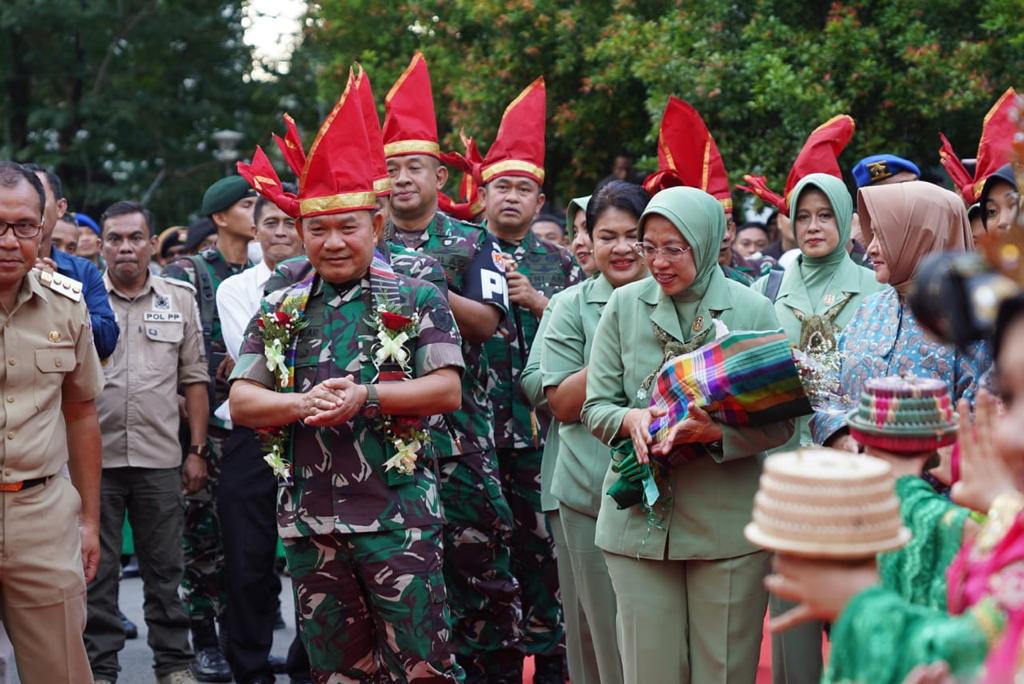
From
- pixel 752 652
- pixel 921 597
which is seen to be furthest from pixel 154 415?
pixel 921 597

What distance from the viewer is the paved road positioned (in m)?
7.64

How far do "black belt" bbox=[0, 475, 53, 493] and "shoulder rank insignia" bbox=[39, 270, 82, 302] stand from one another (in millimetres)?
692

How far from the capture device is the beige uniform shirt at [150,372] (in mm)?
7176

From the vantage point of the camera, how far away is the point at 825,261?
659 cm

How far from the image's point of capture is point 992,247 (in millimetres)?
2496

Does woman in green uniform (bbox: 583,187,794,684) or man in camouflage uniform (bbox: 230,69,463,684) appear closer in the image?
woman in green uniform (bbox: 583,187,794,684)

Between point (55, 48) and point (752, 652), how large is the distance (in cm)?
2339

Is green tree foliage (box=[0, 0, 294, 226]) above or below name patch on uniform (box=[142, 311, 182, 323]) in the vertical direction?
above

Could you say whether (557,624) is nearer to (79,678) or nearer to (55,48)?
(79,678)

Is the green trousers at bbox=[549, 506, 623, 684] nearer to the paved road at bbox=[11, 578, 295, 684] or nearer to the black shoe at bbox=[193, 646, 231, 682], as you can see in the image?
the paved road at bbox=[11, 578, 295, 684]

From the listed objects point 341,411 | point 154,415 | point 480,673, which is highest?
point 341,411

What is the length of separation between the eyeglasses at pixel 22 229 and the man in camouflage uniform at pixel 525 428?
2.42m

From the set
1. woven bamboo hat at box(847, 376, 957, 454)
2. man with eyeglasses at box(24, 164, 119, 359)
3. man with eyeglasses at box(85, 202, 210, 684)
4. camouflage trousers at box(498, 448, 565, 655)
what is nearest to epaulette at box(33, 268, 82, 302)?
man with eyeglasses at box(24, 164, 119, 359)

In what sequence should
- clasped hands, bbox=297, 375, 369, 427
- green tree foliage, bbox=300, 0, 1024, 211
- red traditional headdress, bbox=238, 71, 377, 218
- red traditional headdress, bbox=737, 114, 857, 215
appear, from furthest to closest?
green tree foliage, bbox=300, 0, 1024, 211 → red traditional headdress, bbox=737, 114, 857, 215 → red traditional headdress, bbox=238, 71, 377, 218 → clasped hands, bbox=297, 375, 369, 427
